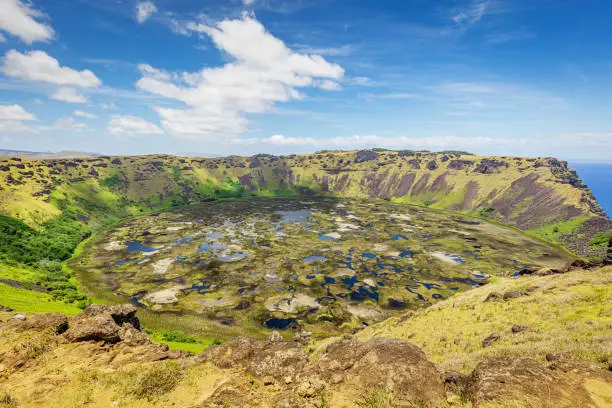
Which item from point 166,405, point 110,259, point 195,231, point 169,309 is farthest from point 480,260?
point 110,259

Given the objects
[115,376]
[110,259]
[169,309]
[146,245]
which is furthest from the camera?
[146,245]

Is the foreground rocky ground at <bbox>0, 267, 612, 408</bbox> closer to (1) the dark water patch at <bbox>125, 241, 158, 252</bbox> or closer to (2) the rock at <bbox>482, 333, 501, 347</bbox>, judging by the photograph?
(2) the rock at <bbox>482, 333, 501, 347</bbox>

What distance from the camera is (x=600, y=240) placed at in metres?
144

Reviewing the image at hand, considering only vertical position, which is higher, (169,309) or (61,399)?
(61,399)

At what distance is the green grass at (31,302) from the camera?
5802cm

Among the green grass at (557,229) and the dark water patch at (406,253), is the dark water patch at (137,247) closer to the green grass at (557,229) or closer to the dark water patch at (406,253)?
the dark water patch at (406,253)

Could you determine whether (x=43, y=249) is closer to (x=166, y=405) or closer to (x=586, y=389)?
(x=166, y=405)

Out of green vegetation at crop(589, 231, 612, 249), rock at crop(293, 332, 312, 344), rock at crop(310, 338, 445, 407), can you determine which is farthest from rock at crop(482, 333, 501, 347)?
green vegetation at crop(589, 231, 612, 249)

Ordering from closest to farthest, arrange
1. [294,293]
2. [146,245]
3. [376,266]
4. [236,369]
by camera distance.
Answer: [236,369], [294,293], [376,266], [146,245]

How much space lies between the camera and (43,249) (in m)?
123

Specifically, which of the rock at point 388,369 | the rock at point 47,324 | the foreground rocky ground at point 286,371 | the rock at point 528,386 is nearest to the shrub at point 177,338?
the foreground rocky ground at point 286,371

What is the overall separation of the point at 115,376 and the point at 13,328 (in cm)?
1369

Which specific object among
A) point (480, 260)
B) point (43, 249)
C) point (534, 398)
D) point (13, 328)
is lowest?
point (480, 260)

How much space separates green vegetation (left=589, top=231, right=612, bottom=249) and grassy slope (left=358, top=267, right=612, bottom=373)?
12963cm
